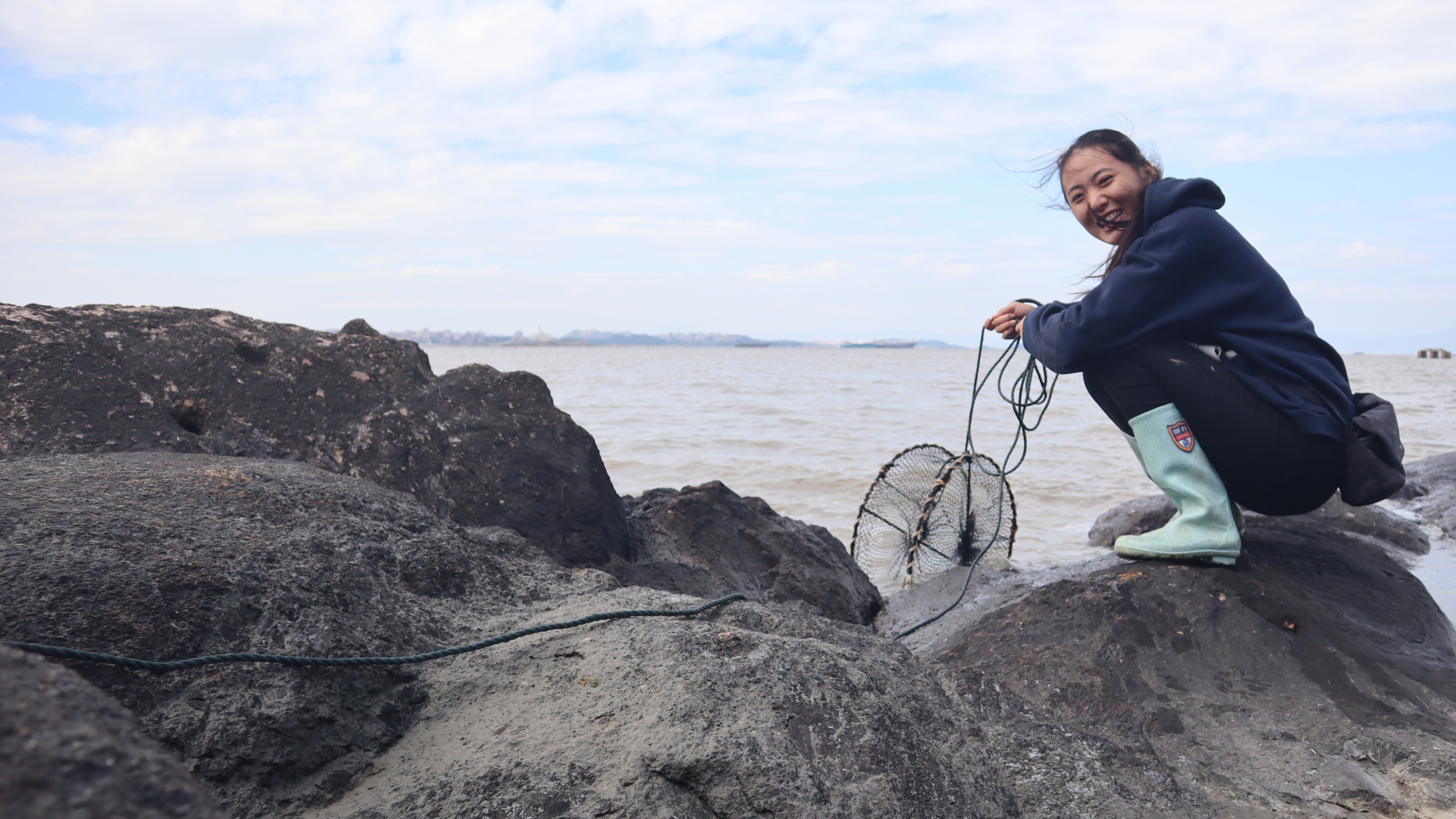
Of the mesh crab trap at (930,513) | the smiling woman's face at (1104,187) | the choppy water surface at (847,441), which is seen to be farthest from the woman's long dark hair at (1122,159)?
the choppy water surface at (847,441)

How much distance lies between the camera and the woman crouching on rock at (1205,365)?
281cm

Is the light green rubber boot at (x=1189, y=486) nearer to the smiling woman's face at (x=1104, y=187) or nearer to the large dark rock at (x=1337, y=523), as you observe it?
the smiling woman's face at (x=1104, y=187)

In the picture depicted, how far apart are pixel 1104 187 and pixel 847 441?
314 inches

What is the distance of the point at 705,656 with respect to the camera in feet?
5.62

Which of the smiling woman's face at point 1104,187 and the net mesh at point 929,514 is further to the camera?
the net mesh at point 929,514

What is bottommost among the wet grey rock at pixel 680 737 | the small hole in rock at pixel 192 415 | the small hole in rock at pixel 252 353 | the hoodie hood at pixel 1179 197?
the wet grey rock at pixel 680 737

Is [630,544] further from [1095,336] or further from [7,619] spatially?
[7,619]

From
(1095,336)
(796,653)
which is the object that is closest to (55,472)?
(796,653)

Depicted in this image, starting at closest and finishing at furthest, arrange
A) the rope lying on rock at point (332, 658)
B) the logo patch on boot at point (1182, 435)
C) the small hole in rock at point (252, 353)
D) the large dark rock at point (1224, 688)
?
the rope lying on rock at point (332, 658)
the large dark rock at point (1224, 688)
the logo patch on boot at point (1182, 435)
the small hole in rock at point (252, 353)

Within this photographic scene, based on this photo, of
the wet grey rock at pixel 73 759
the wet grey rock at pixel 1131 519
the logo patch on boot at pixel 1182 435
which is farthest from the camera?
the wet grey rock at pixel 1131 519

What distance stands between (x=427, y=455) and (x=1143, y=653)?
2.54 m

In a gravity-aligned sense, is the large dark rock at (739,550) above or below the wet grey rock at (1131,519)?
above

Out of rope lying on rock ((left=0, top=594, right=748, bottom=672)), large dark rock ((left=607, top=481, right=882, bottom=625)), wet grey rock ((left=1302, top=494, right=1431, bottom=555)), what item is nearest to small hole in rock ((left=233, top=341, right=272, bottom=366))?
large dark rock ((left=607, top=481, right=882, bottom=625))

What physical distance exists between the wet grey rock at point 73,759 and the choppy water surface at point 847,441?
5358 mm
